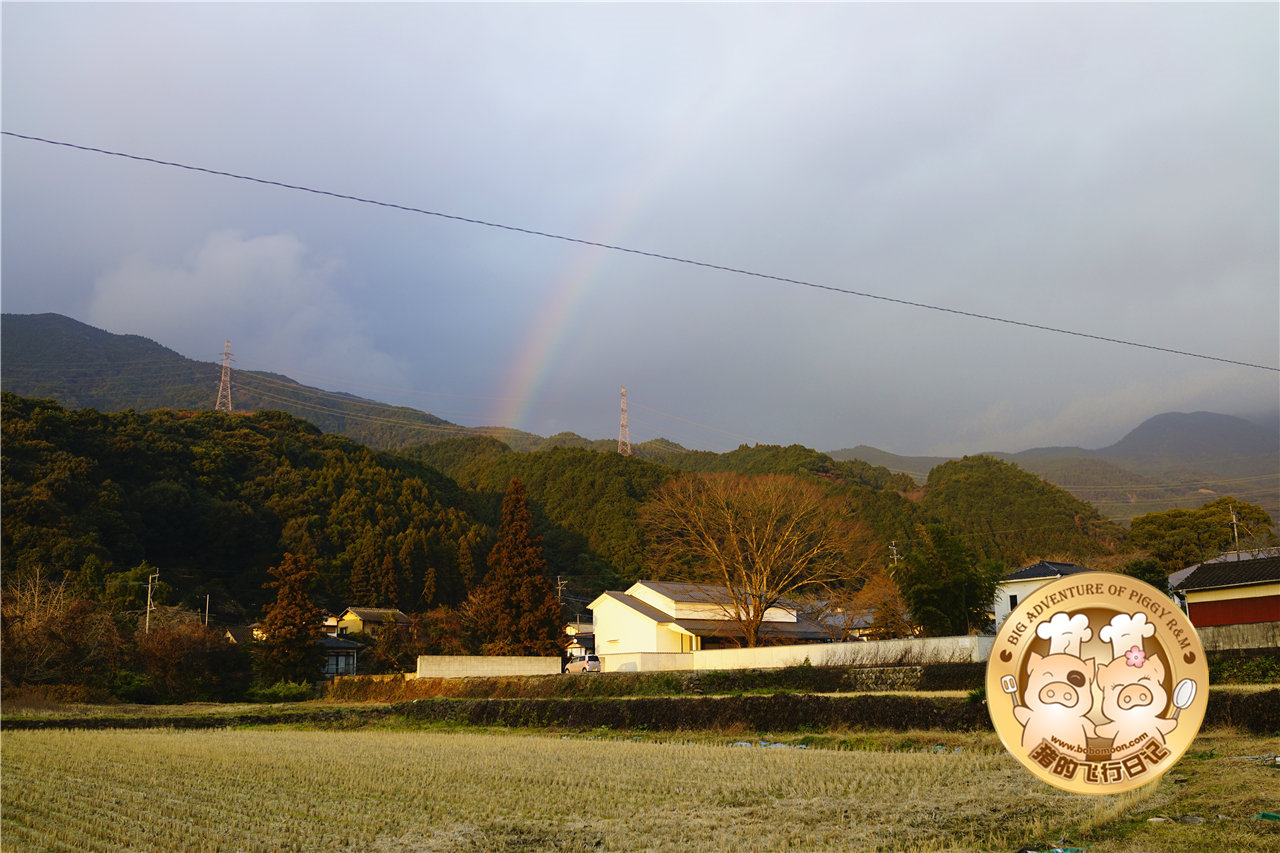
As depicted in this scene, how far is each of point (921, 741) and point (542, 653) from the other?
74.7ft

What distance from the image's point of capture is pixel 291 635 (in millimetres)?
36688

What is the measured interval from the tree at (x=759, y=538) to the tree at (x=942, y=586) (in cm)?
550

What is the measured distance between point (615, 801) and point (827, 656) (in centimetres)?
1761

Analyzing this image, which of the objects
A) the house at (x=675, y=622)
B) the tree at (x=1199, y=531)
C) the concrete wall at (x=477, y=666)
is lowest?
the concrete wall at (x=477, y=666)

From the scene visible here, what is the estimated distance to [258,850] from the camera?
788cm

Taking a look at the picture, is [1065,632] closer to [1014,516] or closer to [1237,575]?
[1237,575]

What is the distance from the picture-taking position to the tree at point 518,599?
118 feet

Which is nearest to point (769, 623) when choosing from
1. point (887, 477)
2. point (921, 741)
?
point (921, 741)

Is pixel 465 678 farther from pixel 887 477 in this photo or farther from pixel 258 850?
pixel 887 477

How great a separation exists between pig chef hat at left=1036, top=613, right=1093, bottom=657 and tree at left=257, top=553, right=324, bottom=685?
122 ft

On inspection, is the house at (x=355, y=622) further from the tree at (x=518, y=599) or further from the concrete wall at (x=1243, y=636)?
the concrete wall at (x=1243, y=636)

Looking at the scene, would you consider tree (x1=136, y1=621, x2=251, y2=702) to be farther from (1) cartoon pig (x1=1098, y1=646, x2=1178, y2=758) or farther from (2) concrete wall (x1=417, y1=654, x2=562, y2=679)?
(1) cartoon pig (x1=1098, y1=646, x2=1178, y2=758)

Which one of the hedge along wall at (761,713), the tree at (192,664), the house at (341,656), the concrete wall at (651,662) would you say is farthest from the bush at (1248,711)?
the house at (341,656)

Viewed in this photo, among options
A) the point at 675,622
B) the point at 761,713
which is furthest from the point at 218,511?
the point at 761,713
